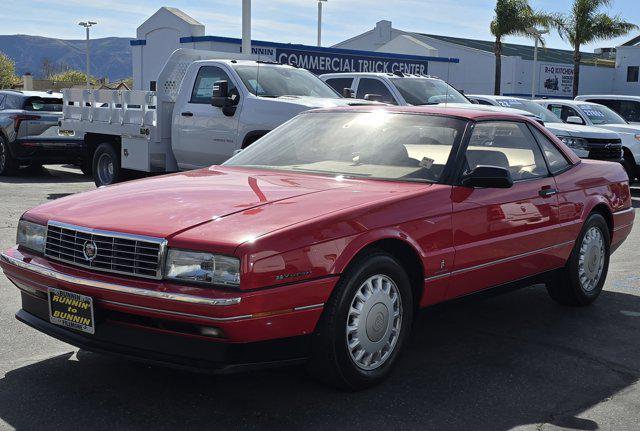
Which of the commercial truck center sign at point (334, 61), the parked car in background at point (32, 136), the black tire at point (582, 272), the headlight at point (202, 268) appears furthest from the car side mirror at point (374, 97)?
the commercial truck center sign at point (334, 61)

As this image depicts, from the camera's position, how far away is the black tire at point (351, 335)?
13.1ft

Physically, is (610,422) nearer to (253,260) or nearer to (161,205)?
(253,260)

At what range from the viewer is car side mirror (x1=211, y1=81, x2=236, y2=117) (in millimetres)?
11000

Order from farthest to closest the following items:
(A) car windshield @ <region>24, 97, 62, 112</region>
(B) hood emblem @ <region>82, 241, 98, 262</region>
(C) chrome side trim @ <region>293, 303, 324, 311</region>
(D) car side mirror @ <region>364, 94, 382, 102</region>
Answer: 1. (A) car windshield @ <region>24, 97, 62, 112</region>
2. (D) car side mirror @ <region>364, 94, 382, 102</region>
3. (B) hood emblem @ <region>82, 241, 98, 262</region>
4. (C) chrome side trim @ <region>293, 303, 324, 311</region>

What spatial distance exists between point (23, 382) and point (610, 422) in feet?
9.34

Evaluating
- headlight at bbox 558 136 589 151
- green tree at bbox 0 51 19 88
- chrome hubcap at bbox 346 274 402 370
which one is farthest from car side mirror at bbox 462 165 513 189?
green tree at bbox 0 51 19 88

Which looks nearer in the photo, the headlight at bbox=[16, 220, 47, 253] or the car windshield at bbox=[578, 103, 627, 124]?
the headlight at bbox=[16, 220, 47, 253]

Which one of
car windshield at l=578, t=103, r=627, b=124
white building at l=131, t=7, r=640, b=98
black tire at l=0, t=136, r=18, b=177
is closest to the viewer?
black tire at l=0, t=136, r=18, b=177

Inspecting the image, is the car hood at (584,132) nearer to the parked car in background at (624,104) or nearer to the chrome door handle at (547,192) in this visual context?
the parked car in background at (624,104)

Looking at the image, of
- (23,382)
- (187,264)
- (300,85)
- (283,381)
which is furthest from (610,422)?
(300,85)

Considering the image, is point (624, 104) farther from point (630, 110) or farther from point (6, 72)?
point (6, 72)

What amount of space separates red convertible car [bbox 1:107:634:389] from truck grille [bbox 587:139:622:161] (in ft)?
30.5

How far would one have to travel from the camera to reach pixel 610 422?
3992 mm

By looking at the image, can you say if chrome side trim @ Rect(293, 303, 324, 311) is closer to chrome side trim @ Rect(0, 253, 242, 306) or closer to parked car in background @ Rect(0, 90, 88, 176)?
chrome side trim @ Rect(0, 253, 242, 306)
